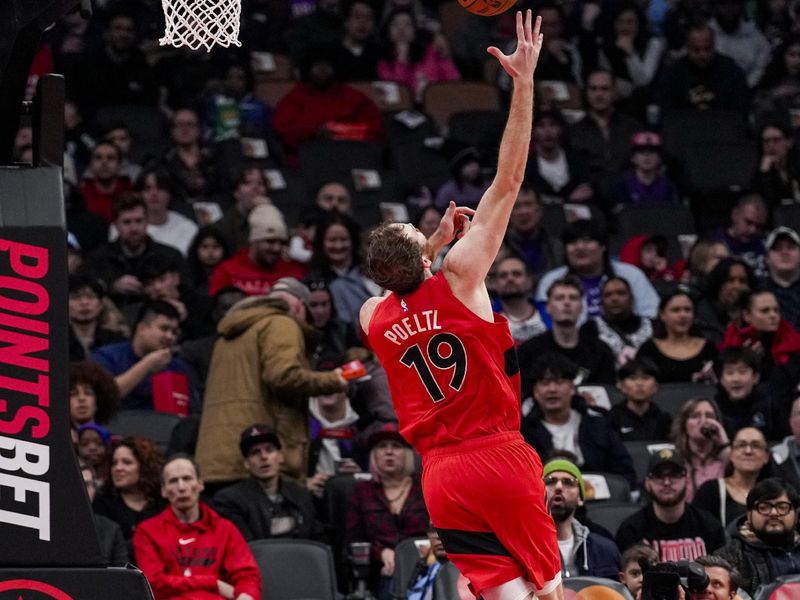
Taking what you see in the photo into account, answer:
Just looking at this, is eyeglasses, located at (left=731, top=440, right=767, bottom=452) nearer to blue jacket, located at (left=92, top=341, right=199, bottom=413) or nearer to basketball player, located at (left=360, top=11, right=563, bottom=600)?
blue jacket, located at (left=92, top=341, right=199, bottom=413)

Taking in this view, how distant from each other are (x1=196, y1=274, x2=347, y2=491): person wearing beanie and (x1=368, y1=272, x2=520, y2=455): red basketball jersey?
156 inches

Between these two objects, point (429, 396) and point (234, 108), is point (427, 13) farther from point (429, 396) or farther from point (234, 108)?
point (429, 396)

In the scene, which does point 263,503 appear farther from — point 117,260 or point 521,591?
point 521,591

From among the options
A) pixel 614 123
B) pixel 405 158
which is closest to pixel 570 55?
pixel 614 123

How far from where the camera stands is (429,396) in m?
6.61

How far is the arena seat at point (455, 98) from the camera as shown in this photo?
17266 millimetres

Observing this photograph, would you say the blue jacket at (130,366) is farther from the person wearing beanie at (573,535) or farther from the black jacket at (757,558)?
the black jacket at (757,558)

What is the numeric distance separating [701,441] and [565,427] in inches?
37.1

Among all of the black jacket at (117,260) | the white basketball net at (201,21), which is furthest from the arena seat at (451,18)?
the white basketball net at (201,21)

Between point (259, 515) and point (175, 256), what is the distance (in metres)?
3.62

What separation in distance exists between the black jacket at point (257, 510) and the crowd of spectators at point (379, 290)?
0.06ft

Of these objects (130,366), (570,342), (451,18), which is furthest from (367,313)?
(451,18)

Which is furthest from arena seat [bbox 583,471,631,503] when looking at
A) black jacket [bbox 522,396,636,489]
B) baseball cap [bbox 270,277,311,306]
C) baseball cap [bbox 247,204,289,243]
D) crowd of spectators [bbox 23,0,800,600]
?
baseball cap [bbox 247,204,289,243]

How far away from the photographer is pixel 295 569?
9984 mm
